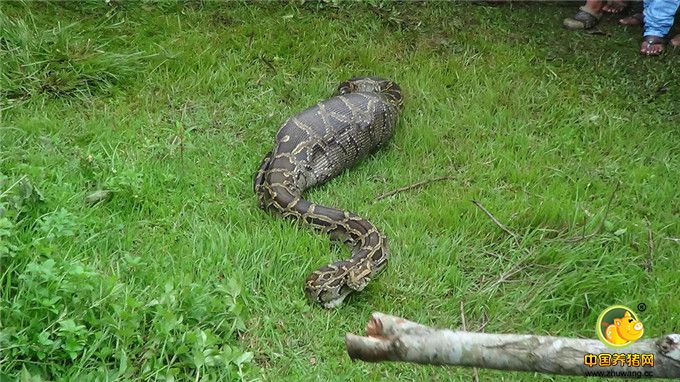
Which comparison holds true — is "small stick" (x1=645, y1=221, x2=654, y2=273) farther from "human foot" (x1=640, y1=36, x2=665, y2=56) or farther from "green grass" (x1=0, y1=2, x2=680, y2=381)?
"human foot" (x1=640, y1=36, x2=665, y2=56)

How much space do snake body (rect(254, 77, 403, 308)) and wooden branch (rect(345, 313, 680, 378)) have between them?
1938mm

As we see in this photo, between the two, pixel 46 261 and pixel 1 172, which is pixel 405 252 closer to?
pixel 46 261

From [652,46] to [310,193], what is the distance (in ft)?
14.1

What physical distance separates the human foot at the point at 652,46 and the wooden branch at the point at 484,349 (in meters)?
5.82

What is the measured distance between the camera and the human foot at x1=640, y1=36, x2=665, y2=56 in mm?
7887

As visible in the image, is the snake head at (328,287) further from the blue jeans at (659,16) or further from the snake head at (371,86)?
the blue jeans at (659,16)

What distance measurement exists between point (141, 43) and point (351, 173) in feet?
8.92

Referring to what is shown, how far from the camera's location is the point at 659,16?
784 cm

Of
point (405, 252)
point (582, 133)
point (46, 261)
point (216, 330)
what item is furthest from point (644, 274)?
point (46, 261)

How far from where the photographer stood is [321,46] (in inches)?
307

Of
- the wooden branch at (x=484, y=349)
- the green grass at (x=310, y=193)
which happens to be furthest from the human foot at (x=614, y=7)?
the wooden branch at (x=484, y=349)

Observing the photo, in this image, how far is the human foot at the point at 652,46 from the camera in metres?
7.89

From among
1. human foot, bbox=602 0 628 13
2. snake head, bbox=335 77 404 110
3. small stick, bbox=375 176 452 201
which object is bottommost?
small stick, bbox=375 176 452 201

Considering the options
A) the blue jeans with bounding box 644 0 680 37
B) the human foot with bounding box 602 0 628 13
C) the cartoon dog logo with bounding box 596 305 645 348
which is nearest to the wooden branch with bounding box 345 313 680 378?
the cartoon dog logo with bounding box 596 305 645 348
